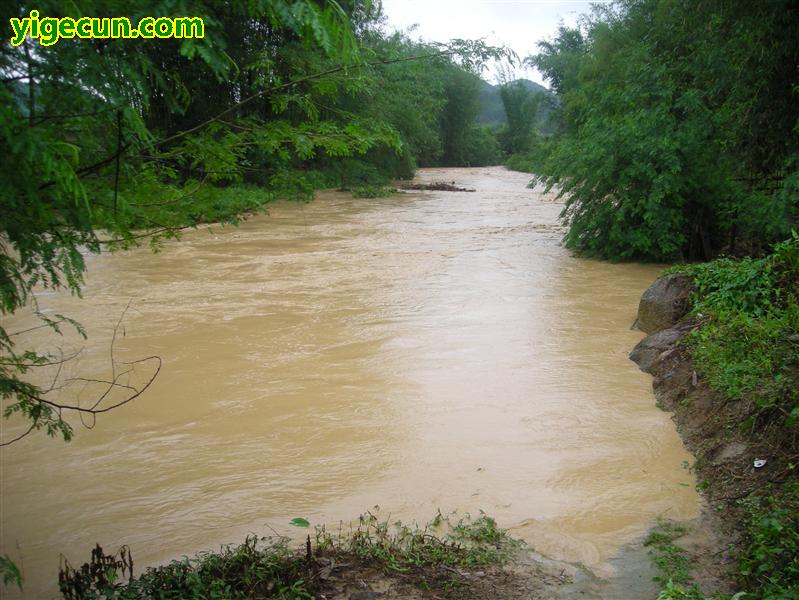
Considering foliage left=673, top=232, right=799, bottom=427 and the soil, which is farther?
foliage left=673, top=232, right=799, bottom=427

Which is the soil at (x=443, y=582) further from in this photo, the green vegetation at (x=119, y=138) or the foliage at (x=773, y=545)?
the green vegetation at (x=119, y=138)

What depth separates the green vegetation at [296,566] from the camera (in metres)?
3.35

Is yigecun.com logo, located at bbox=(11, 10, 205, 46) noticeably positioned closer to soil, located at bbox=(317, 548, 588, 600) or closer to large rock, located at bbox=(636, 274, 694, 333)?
soil, located at bbox=(317, 548, 588, 600)

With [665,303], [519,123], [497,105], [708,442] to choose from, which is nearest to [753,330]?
[708,442]

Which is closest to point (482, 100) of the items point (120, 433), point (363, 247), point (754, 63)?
point (363, 247)

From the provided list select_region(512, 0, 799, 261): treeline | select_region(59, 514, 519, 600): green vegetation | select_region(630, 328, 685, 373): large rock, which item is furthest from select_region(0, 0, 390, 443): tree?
select_region(512, 0, 799, 261): treeline

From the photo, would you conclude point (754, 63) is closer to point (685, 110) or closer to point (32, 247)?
point (685, 110)

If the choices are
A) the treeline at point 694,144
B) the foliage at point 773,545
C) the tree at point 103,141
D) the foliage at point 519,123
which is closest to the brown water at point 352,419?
the foliage at point 773,545

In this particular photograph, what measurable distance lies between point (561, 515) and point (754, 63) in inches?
292

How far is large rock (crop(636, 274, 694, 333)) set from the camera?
26.8 ft

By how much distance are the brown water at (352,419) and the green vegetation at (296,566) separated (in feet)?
1.41

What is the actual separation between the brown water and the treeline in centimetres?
124

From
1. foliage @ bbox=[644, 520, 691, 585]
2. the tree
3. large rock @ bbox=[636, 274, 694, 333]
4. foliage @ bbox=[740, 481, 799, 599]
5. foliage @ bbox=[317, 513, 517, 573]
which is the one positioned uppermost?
the tree

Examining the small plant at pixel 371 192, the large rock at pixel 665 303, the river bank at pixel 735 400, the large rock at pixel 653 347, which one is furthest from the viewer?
the small plant at pixel 371 192
